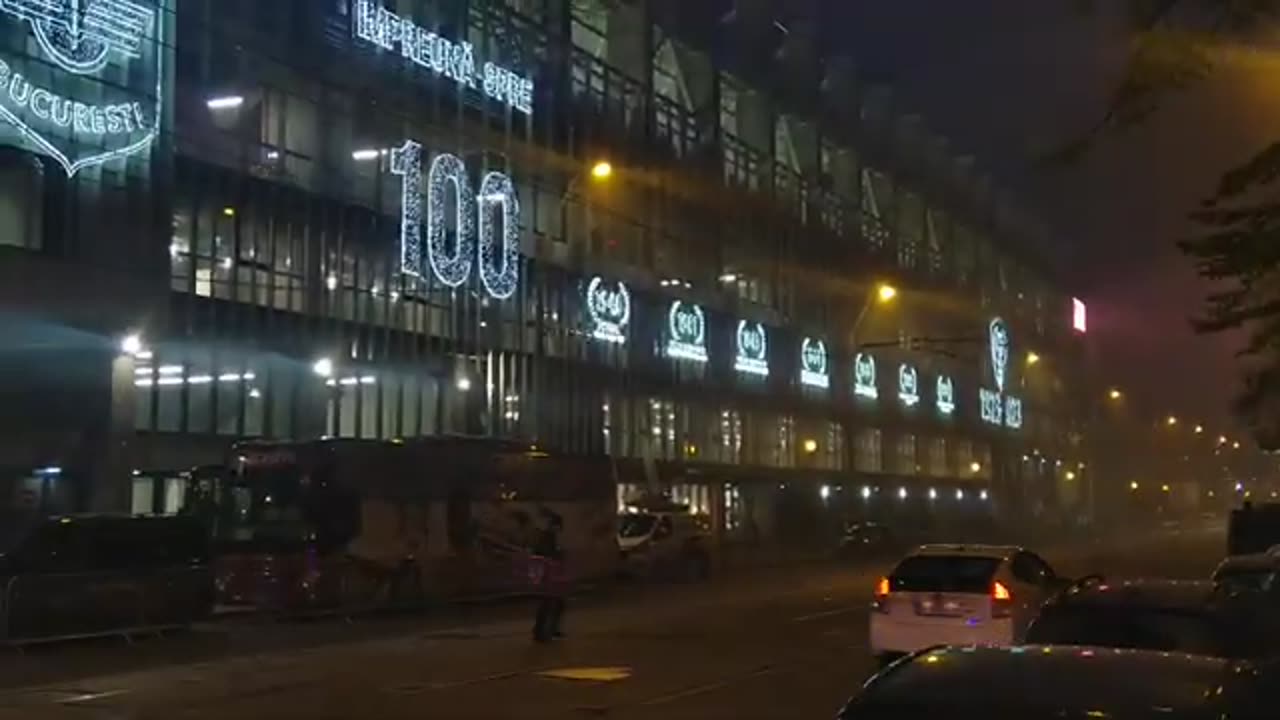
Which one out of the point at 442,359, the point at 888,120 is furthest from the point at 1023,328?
the point at 442,359

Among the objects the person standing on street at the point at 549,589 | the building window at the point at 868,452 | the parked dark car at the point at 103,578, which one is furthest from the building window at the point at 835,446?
the person standing on street at the point at 549,589

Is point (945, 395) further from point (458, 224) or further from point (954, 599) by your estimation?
point (954, 599)

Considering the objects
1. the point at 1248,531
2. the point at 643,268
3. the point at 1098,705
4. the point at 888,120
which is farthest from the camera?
the point at 888,120

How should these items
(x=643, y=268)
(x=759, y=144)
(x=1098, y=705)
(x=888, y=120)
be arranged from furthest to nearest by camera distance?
(x=888, y=120)
(x=759, y=144)
(x=643, y=268)
(x=1098, y=705)

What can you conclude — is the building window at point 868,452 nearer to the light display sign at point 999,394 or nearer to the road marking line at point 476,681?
the light display sign at point 999,394

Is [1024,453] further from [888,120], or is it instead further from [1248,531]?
[1248,531]

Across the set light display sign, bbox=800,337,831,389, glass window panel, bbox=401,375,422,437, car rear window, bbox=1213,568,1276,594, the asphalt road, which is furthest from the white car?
light display sign, bbox=800,337,831,389

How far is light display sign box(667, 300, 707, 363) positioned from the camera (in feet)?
212

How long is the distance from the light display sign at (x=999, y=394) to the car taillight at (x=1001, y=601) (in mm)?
83746

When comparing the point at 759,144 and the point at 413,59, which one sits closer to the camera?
the point at 413,59

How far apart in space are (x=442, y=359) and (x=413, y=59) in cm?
951

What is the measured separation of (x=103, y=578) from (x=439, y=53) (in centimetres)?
2829

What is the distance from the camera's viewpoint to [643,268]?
63781 mm

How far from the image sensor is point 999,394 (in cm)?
11144
